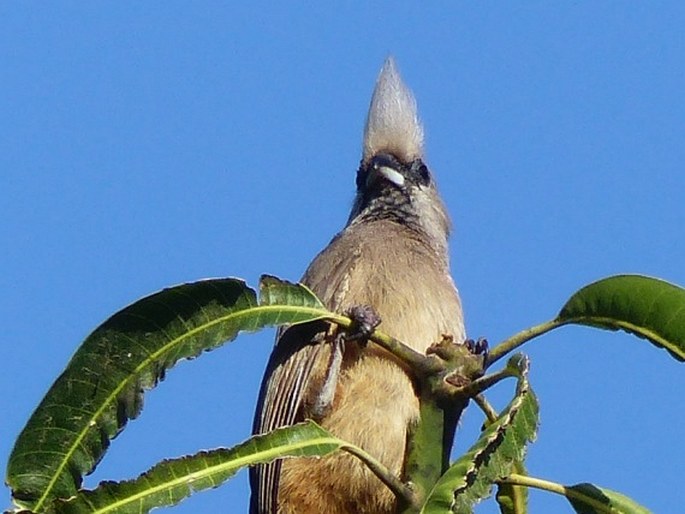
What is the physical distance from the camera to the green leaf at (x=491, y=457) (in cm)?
274

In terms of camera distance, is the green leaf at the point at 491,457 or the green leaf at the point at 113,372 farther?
the green leaf at the point at 113,372

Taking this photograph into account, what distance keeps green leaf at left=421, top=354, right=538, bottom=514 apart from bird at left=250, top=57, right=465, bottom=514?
3.82 ft

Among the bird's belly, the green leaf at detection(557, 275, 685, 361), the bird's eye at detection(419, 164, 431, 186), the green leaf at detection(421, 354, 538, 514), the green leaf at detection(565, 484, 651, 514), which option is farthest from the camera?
the bird's eye at detection(419, 164, 431, 186)

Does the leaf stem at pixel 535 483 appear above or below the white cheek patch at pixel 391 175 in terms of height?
below

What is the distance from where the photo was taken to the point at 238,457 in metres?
3.16

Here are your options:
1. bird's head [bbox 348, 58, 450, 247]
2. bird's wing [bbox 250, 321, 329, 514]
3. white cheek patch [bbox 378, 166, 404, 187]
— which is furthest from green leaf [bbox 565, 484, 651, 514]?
white cheek patch [bbox 378, 166, 404, 187]

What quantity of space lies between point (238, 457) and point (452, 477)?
0.65m

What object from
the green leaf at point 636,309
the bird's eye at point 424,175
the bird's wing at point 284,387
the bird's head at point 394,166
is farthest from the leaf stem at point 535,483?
the bird's eye at point 424,175

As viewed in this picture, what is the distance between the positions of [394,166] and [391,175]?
146 millimetres

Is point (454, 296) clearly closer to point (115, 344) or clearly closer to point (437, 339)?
point (437, 339)

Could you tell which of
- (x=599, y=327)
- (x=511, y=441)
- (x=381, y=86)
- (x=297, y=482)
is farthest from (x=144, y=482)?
(x=381, y=86)

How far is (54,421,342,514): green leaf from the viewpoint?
2.91 m

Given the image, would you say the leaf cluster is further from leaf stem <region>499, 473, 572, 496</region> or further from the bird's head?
the bird's head

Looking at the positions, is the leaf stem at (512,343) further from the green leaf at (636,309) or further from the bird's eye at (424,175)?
the bird's eye at (424,175)
